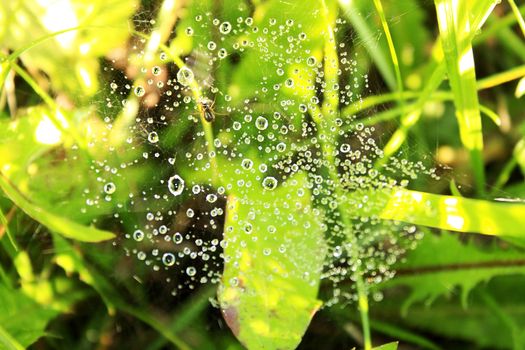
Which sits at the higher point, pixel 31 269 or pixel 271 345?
pixel 31 269

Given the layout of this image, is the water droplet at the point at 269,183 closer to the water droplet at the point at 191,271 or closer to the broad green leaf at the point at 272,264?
the broad green leaf at the point at 272,264

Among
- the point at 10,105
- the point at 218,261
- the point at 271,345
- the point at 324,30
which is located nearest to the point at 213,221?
the point at 218,261

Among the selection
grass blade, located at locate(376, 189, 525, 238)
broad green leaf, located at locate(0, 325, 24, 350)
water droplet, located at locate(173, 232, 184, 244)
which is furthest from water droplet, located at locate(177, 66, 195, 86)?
broad green leaf, located at locate(0, 325, 24, 350)

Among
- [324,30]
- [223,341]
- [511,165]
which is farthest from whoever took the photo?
[511,165]

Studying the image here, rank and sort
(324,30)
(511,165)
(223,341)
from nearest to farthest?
(324,30) → (223,341) → (511,165)

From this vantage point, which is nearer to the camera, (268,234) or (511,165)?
(268,234)

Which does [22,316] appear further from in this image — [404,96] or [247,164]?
[404,96]

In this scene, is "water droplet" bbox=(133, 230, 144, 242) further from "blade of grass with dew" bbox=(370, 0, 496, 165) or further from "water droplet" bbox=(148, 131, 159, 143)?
"blade of grass with dew" bbox=(370, 0, 496, 165)

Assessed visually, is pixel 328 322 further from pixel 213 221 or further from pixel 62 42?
pixel 62 42
